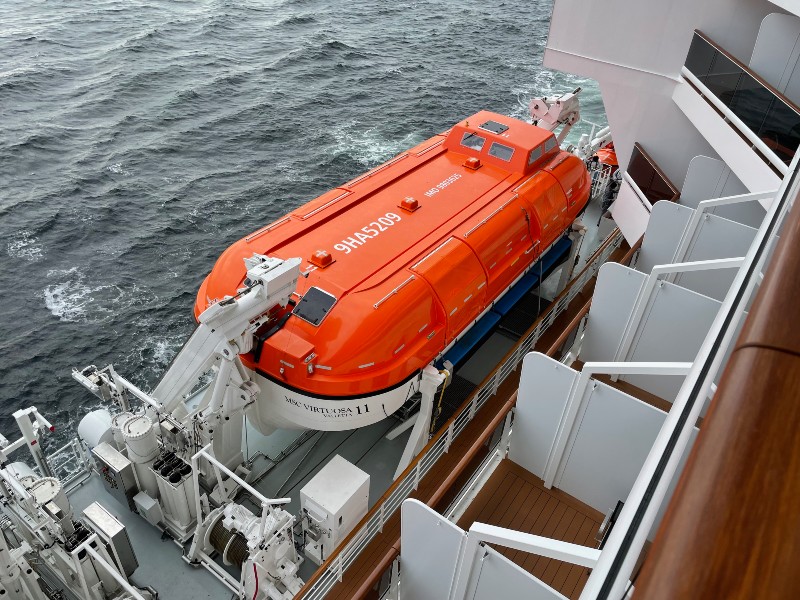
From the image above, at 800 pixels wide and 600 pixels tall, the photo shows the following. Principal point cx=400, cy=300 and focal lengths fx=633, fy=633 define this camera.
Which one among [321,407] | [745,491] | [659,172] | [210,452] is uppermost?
[745,491]

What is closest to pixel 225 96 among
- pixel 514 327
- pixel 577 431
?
pixel 514 327

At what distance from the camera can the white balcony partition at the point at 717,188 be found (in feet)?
32.8

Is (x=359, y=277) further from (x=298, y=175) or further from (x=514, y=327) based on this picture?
(x=298, y=175)

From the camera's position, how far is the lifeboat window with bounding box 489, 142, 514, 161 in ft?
39.4

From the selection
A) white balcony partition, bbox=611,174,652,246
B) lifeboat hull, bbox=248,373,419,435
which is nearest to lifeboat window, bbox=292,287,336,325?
lifeboat hull, bbox=248,373,419,435

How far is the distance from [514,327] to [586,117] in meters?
18.6

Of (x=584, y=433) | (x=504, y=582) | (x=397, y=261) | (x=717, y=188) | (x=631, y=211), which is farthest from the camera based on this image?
(x=631, y=211)

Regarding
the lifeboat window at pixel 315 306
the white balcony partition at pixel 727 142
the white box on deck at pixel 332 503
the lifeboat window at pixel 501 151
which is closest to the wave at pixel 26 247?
the lifeboat window at pixel 315 306

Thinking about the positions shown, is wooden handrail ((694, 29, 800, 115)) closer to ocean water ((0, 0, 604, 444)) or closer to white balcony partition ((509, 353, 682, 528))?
white balcony partition ((509, 353, 682, 528))

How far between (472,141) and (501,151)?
674 mm

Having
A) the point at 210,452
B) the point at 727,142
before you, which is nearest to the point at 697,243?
the point at 727,142

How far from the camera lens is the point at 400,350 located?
8.76 m

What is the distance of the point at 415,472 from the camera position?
8484 millimetres

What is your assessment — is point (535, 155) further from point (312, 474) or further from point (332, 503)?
point (332, 503)
